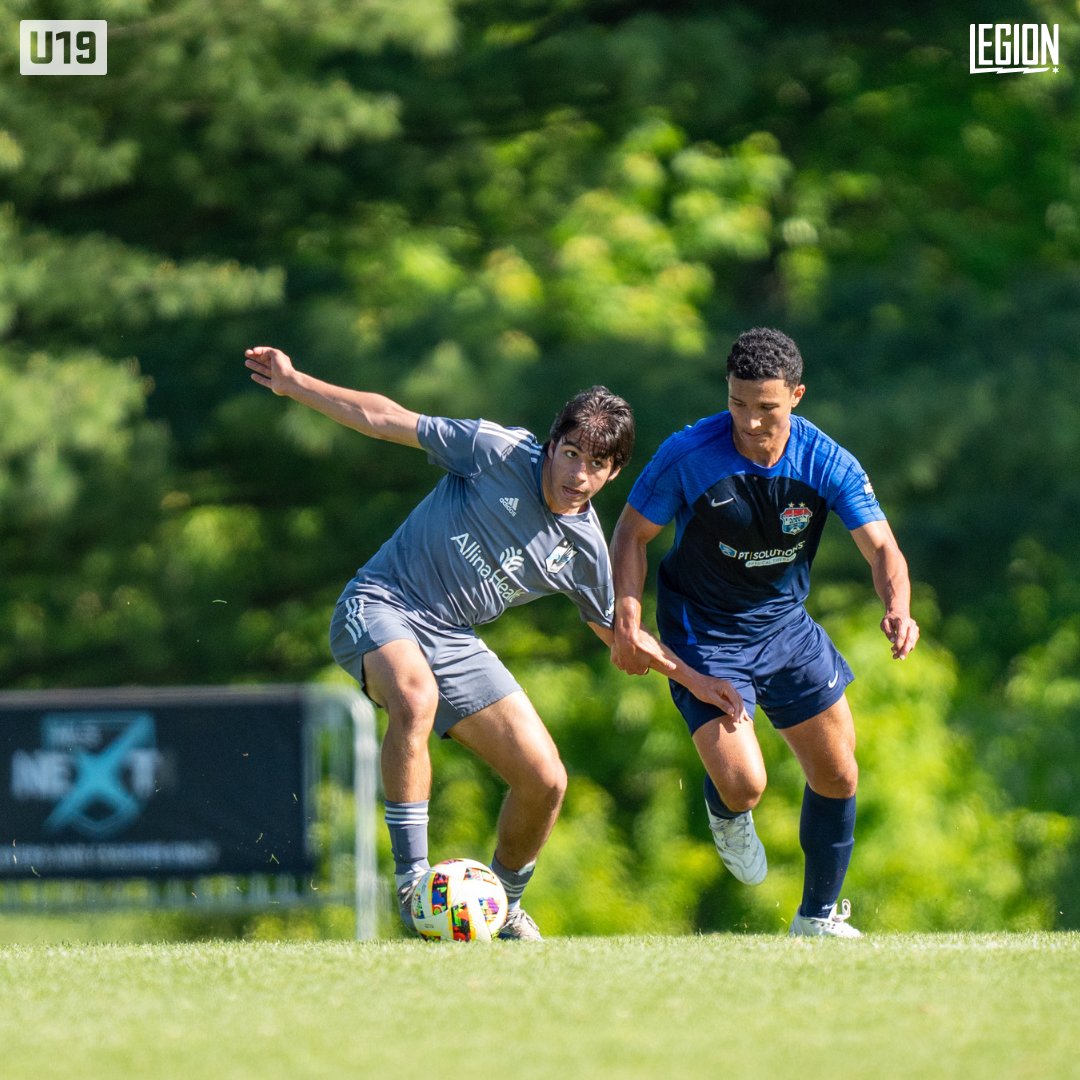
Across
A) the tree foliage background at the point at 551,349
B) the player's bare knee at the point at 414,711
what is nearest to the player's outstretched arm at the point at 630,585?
the player's bare knee at the point at 414,711

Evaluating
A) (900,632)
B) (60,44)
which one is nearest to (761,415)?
(900,632)

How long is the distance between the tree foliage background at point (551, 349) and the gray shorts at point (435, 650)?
6.81 meters

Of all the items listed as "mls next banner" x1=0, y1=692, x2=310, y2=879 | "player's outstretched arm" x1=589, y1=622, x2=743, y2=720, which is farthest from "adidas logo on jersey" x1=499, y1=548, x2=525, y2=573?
"mls next banner" x1=0, y1=692, x2=310, y2=879

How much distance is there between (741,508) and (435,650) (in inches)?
44.6

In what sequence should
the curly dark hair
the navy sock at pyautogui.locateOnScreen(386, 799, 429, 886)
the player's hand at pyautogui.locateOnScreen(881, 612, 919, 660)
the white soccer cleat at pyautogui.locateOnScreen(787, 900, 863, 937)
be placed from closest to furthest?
the player's hand at pyautogui.locateOnScreen(881, 612, 919, 660) < the curly dark hair < the navy sock at pyautogui.locateOnScreen(386, 799, 429, 886) < the white soccer cleat at pyautogui.locateOnScreen(787, 900, 863, 937)

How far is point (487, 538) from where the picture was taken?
598 centimetres

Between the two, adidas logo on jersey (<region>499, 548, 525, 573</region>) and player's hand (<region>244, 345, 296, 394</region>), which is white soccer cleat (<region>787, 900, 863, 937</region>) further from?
player's hand (<region>244, 345, 296, 394</region>)

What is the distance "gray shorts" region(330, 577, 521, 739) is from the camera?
232 inches

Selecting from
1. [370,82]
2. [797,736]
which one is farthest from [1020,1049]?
[370,82]

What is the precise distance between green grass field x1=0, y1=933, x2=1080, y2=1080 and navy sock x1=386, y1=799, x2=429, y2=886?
0.31 meters

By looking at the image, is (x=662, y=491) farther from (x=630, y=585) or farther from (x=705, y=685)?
(x=705, y=685)

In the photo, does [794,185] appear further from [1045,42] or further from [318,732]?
[318,732]

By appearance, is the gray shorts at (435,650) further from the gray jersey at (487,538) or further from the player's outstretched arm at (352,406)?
the player's outstretched arm at (352,406)

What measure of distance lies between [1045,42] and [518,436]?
11441 millimetres
